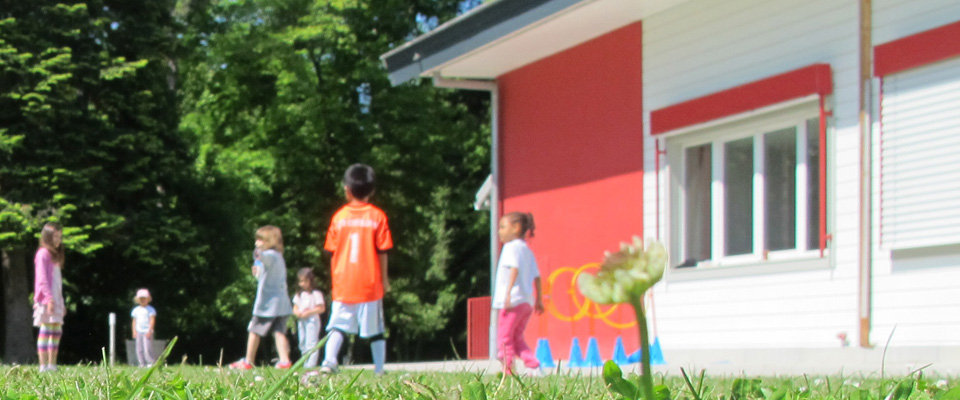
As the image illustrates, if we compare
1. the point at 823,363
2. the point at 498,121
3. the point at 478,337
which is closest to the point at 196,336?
the point at 478,337

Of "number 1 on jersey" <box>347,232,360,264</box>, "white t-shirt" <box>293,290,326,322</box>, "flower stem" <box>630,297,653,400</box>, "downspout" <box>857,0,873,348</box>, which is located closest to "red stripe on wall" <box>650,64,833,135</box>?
"downspout" <box>857,0,873,348</box>

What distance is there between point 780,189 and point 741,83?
2.98ft

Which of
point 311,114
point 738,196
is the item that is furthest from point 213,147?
point 738,196

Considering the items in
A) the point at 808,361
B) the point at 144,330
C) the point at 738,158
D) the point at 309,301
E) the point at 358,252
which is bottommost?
the point at 144,330

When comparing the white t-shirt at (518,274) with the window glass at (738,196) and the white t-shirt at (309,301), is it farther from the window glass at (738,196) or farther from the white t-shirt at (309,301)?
the white t-shirt at (309,301)

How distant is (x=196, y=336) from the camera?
29.3 metres

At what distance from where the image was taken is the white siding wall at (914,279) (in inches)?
301

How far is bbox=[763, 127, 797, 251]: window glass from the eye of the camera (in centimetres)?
907

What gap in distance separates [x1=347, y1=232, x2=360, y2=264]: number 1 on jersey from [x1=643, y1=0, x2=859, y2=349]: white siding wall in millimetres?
3210

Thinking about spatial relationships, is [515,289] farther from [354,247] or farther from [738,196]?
[738,196]

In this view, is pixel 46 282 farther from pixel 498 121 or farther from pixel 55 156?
pixel 55 156

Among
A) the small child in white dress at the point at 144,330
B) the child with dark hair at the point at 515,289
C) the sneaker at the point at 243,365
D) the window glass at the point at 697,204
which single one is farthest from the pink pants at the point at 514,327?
the small child in white dress at the point at 144,330

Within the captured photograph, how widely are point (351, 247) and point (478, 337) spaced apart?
33.1 feet

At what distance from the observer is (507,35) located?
34.8ft
